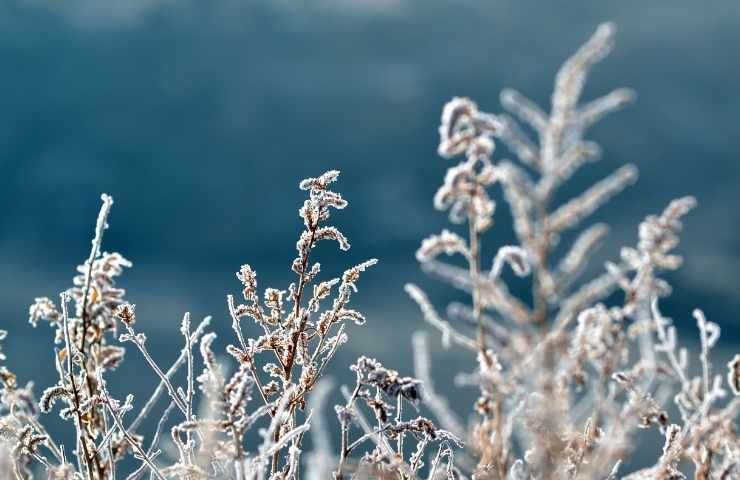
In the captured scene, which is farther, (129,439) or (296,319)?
(296,319)

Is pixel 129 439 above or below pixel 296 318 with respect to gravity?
below

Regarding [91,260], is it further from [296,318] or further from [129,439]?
[296,318]

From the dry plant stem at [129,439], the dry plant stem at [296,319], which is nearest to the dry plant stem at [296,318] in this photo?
the dry plant stem at [296,319]

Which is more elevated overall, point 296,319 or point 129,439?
point 296,319

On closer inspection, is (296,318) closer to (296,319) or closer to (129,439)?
(296,319)

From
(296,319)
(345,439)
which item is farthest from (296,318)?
(345,439)

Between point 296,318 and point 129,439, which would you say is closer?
point 129,439

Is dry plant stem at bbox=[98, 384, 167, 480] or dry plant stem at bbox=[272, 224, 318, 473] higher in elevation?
dry plant stem at bbox=[272, 224, 318, 473]

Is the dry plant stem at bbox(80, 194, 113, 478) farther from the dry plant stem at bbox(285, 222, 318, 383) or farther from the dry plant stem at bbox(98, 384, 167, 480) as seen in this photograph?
the dry plant stem at bbox(285, 222, 318, 383)

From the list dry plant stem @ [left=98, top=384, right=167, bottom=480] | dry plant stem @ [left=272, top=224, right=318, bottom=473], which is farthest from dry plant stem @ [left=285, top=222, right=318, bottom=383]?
dry plant stem @ [left=98, top=384, right=167, bottom=480]

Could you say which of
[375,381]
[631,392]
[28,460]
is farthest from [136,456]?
[631,392]

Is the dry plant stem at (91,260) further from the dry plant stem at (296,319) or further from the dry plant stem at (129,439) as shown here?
the dry plant stem at (296,319)
